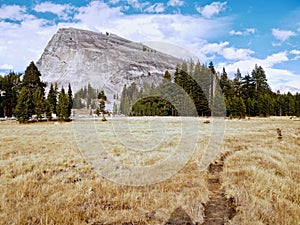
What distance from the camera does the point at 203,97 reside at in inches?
2357

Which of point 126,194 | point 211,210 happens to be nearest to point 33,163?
point 126,194

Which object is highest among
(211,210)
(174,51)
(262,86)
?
(262,86)

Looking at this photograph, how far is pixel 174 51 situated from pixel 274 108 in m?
79.9

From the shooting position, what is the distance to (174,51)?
17.4m

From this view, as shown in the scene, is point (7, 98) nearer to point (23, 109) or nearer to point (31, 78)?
point (31, 78)

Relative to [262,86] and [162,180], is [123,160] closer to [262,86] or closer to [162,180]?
[162,180]

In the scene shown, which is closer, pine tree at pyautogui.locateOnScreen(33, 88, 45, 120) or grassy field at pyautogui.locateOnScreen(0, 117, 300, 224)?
grassy field at pyautogui.locateOnScreen(0, 117, 300, 224)

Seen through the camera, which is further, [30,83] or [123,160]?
[30,83]

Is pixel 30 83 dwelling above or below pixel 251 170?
above

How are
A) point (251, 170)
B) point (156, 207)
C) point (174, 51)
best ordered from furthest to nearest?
point (174, 51), point (251, 170), point (156, 207)

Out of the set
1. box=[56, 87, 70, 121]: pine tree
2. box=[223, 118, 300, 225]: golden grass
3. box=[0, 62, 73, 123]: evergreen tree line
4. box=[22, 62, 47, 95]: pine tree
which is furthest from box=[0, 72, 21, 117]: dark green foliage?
box=[223, 118, 300, 225]: golden grass

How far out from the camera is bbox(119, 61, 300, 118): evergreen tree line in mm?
37975

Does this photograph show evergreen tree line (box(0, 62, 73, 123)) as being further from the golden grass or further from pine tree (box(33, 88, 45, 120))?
the golden grass

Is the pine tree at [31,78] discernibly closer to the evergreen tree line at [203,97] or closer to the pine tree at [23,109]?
the pine tree at [23,109]
